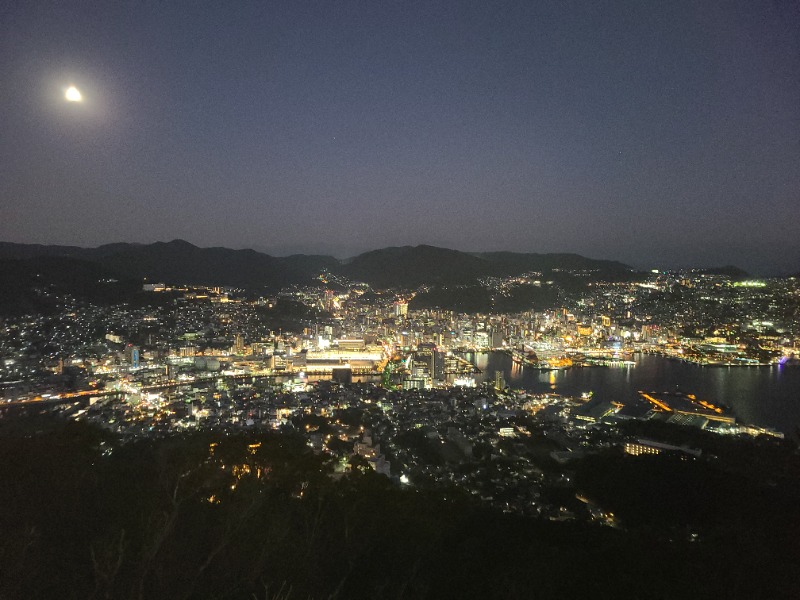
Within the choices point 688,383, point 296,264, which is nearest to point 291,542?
point 688,383

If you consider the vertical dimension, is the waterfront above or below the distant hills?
below

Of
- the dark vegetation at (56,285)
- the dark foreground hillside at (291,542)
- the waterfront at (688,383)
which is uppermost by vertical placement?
the dark vegetation at (56,285)

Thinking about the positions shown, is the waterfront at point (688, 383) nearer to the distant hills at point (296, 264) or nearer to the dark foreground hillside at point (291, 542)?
the dark foreground hillside at point (291, 542)

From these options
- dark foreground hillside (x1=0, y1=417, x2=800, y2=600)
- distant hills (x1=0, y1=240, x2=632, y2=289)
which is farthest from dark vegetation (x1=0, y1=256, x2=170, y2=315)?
dark foreground hillside (x1=0, y1=417, x2=800, y2=600)

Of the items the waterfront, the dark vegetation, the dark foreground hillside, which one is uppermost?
the dark vegetation

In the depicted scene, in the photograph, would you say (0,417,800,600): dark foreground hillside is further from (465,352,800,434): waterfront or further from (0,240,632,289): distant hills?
(0,240,632,289): distant hills

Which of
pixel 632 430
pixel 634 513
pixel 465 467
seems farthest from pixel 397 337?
pixel 634 513

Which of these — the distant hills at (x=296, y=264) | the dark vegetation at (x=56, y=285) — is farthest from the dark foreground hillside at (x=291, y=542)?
the distant hills at (x=296, y=264)
